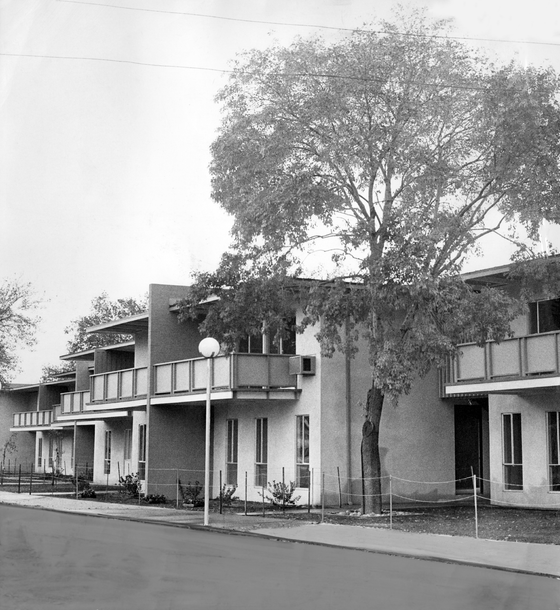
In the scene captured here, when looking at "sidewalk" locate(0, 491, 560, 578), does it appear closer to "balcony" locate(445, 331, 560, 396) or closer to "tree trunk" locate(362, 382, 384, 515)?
"tree trunk" locate(362, 382, 384, 515)

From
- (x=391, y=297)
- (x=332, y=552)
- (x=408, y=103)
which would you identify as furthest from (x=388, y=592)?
(x=408, y=103)

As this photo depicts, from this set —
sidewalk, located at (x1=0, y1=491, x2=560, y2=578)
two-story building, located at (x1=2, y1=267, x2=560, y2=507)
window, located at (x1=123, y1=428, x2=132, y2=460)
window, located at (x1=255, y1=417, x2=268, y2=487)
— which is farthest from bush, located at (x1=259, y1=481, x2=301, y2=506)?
window, located at (x1=123, y1=428, x2=132, y2=460)

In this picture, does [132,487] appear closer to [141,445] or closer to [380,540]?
[141,445]

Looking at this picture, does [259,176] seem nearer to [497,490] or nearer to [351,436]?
[351,436]

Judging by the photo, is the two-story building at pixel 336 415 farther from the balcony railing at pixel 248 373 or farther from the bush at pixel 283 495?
the bush at pixel 283 495

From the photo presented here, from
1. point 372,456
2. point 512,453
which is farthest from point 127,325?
point 512,453

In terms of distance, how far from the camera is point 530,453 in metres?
25.7

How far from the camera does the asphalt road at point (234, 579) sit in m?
10.6

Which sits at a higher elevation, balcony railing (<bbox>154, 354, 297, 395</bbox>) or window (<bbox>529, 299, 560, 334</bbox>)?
window (<bbox>529, 299, 560, 334</bbox>)

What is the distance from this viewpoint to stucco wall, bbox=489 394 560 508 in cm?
2522

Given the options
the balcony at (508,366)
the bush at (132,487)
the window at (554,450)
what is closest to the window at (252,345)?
the bush at (132,487)

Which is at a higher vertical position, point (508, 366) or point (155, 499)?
point (508, 366)

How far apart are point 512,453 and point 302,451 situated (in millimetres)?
5658

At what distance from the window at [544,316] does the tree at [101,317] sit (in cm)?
4373
